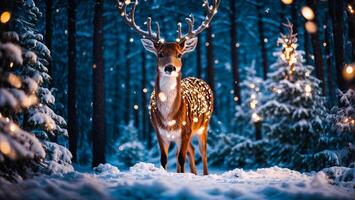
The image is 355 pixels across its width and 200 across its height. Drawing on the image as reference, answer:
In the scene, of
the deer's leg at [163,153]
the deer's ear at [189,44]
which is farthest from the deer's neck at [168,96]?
the deer's ear at [189,44]

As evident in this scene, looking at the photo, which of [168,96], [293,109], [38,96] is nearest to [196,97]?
[168,96]

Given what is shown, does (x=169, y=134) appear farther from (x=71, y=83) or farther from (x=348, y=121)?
(x=71, y=83)

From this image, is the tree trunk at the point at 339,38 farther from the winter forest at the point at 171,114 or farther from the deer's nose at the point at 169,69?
the deer's nose at the point at 169,69

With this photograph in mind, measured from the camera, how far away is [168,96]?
962 cm

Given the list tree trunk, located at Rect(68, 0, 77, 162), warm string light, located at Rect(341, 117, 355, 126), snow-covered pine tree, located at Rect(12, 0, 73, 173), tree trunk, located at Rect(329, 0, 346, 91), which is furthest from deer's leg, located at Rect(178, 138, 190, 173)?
tree trunk, located at Rect(68, 0, 77, 162)

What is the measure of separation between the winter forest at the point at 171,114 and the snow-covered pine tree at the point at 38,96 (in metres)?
0.03

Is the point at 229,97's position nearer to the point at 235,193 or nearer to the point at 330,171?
the point at 330,171

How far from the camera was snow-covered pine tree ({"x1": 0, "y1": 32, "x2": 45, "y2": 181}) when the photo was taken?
5078mm

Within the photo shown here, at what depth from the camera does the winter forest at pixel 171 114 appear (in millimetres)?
5512

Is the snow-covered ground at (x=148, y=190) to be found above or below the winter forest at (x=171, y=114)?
below

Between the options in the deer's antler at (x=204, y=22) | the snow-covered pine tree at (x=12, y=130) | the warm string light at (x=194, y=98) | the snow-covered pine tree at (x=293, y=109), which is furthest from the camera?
the snow-covered pine tree at (x=293, y=109)

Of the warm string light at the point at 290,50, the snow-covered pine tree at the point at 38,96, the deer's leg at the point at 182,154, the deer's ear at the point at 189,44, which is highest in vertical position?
the warm string light at the point at 290,50

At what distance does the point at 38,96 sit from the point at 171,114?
3095 mm

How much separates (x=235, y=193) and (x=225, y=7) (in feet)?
56.4
